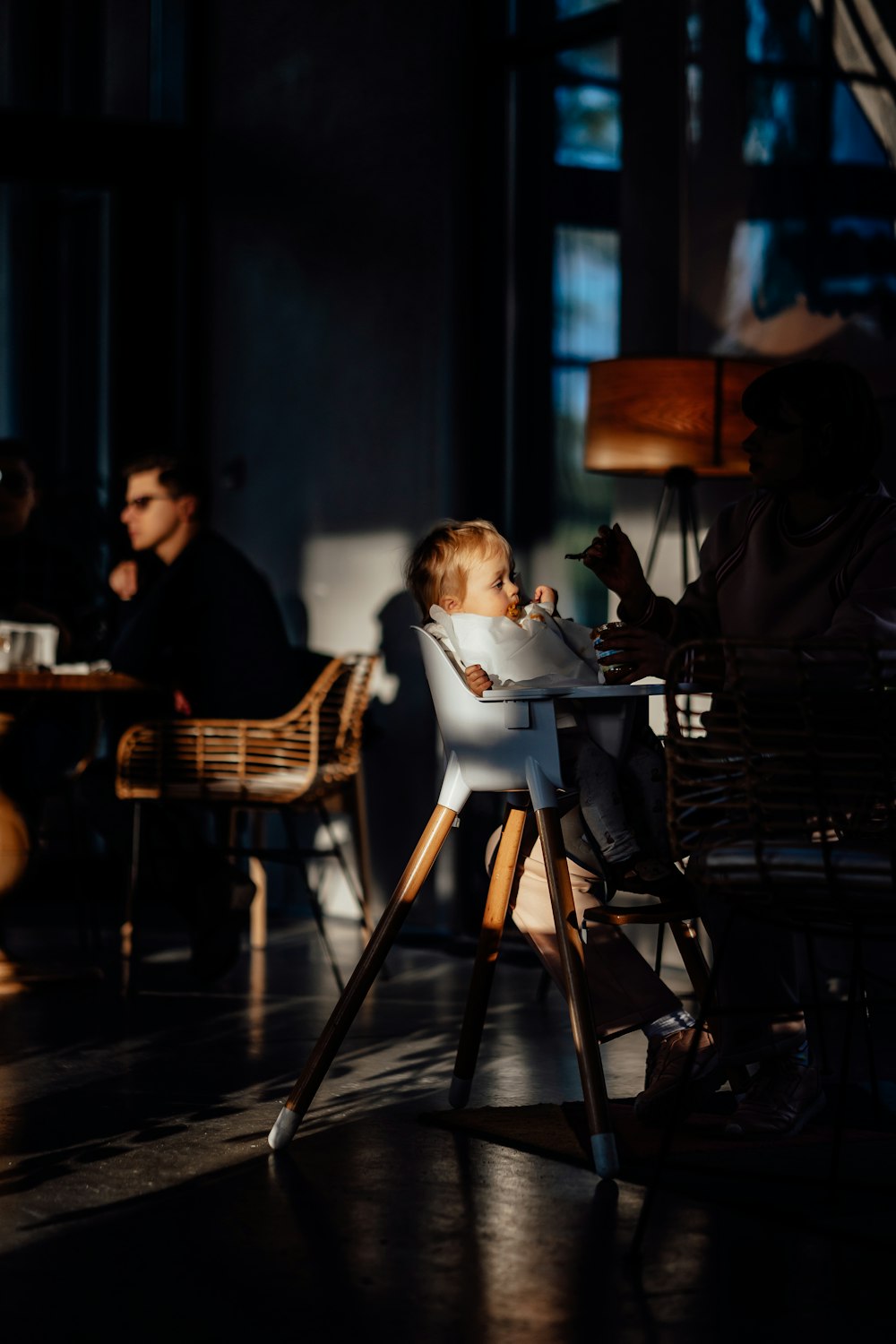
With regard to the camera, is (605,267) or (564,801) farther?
(605,267)

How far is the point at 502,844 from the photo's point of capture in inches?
129

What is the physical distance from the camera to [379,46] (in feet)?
22.1

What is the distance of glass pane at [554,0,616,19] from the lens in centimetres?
589

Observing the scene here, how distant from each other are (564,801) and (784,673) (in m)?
0.46

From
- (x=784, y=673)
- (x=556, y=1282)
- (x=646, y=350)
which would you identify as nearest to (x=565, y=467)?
(x=646, y=350)

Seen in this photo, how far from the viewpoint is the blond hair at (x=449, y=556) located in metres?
3.40

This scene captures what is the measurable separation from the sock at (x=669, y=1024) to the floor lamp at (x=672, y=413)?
1.86m

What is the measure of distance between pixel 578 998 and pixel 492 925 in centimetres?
33

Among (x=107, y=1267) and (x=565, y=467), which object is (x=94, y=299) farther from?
(x=107, y=1267)

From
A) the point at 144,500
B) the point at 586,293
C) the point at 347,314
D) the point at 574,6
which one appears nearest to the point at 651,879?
the point at 144,500

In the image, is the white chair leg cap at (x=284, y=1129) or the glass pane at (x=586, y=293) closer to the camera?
the white chair leg cap at (x=284, y=1129)

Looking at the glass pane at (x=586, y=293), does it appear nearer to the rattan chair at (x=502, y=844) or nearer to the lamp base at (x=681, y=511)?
the lamp base at (x=681, y=511)

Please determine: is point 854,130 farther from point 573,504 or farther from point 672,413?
point 573,504

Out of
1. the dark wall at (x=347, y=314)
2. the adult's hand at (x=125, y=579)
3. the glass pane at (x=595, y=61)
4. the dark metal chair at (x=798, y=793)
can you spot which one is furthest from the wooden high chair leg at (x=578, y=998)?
the glass pane at (x=595, y=61)
